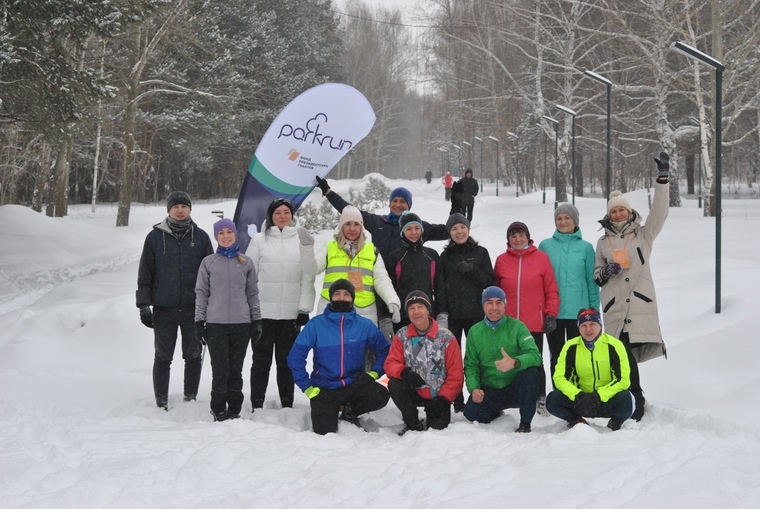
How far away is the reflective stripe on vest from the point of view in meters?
5.99

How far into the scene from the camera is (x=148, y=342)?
26.8 ft

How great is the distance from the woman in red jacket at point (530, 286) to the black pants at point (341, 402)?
1307 mm

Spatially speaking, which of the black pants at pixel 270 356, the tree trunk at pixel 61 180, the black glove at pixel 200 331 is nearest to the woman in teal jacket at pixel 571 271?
the black pants at pixel 270 356

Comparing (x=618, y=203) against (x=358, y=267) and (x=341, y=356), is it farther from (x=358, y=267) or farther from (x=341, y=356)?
(x=341, y=356)

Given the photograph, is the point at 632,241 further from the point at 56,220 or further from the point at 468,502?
the point at 56,220

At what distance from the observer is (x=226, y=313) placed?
5.85 m

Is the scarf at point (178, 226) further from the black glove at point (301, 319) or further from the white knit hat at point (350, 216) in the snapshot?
the white knit hat at point (350, 216)

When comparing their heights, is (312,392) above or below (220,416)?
above

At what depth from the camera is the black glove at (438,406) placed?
5.66 meters

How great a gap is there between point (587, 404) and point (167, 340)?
3.43m

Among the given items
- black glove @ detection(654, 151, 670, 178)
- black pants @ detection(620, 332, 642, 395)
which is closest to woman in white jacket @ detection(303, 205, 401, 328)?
black pants @ detection(620, 332, 642, 395)

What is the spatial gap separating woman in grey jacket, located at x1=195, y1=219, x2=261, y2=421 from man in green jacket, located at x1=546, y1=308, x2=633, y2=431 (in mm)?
2434

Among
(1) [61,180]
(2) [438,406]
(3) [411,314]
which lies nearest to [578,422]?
(2) [438,406]

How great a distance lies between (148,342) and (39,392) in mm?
1682
